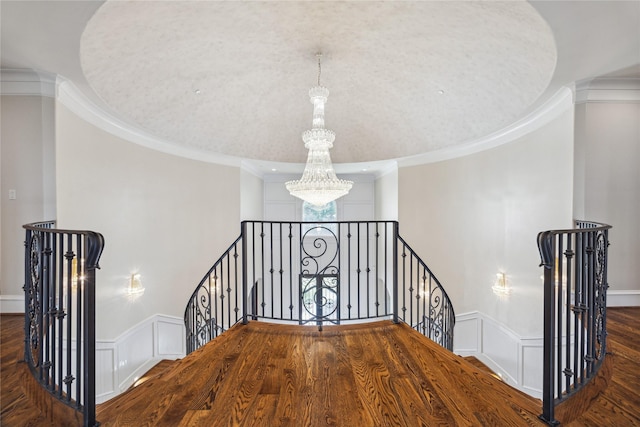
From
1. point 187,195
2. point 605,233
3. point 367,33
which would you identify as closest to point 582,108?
point 605,233

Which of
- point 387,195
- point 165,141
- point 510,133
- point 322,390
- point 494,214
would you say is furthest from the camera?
point 387,195

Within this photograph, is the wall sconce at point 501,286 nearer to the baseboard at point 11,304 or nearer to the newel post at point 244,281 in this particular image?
the newel post at point 244,281

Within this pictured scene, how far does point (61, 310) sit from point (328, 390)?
Result: 1831mm

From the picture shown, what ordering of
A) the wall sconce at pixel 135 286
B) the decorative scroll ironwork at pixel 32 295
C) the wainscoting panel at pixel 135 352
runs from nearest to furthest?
the decorative scroll ironwork at pixel 32 295, the wainscoting panel at pixel 135 352, the wall sconce at pixel 135 286

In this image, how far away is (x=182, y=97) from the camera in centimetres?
512

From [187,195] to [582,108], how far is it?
22.2 feet

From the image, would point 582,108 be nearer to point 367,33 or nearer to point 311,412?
point 367,33

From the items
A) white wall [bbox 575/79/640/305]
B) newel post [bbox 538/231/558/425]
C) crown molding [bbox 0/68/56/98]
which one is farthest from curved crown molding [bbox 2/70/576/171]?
newel post [bbox 538/231/558/425]

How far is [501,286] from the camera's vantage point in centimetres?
577

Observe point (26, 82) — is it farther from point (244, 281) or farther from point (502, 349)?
point (502, 349)

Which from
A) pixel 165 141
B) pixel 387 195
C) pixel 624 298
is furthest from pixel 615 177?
pixel 165 141

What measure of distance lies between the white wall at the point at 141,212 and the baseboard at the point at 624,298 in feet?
21.3

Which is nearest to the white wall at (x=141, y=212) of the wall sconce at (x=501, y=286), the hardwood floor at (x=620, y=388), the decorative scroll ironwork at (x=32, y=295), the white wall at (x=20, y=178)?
the white wall at (x=20, y=178)

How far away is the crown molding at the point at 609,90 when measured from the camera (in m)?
3.68
